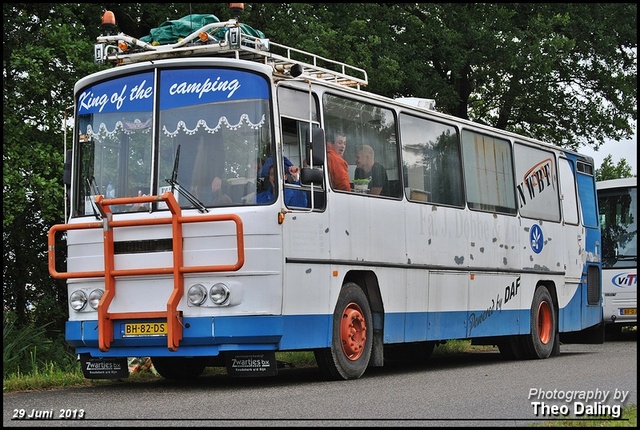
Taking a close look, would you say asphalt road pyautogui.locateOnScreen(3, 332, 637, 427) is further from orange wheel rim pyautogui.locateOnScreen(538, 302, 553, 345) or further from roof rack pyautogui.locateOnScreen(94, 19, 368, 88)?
roof rack pyautogui.locateOnScreen(94, 19, 368, 88)

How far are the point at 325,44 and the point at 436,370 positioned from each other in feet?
34.1

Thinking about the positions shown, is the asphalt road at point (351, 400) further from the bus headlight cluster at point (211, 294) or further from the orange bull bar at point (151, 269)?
the bus headlight cluster at point (211, 294)

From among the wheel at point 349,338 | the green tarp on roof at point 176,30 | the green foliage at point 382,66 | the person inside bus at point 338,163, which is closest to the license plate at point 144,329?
the wheel at point 349,338

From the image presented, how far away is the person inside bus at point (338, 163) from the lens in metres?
13.9

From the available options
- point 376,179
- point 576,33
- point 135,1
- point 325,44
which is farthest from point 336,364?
point 576,33

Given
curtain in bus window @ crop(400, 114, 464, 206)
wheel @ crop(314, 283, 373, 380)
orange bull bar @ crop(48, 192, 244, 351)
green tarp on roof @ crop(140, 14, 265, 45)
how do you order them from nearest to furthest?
1. orange bull bar @ crop(48, 192, 244, 351)
2. wheel @ crop(314, 283, 373, 380)
3. green tarp on roof @ crop(140, 14, 265, 45)
4. curtain in bus window @ crop(400, 114, 464, 206)

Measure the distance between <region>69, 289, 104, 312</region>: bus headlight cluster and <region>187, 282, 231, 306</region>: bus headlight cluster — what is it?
113 centimetres

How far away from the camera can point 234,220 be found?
12.3 metres

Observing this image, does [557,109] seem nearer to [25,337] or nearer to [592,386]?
[25,337]

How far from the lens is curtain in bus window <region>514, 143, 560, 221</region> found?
62.6 ft

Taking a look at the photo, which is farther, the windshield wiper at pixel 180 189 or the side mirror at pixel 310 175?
the side mirror at pixel 310 175

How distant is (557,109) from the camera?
32438 mm

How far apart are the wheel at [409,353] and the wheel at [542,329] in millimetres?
1462

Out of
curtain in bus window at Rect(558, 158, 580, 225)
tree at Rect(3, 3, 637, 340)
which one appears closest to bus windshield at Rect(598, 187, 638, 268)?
tree at Rect(3, 3, 637, 340)
